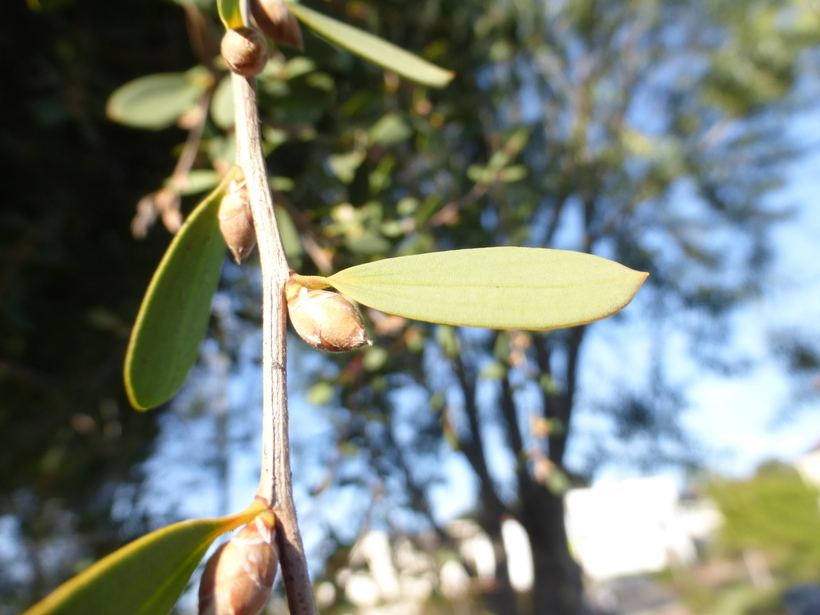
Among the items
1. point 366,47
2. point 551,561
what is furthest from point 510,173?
point 551,561

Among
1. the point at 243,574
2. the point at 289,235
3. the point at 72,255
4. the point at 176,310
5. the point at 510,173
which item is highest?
the point at 72,255

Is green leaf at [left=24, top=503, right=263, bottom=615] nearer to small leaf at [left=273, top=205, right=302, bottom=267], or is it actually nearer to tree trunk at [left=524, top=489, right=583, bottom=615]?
small leaf at [left=273, top=205, right=302, bottom=267]

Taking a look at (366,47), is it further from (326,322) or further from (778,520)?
(778,520)

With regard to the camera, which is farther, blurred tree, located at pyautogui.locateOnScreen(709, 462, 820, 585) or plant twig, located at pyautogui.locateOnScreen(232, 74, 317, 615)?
blurred tree, located at pyautogui.locateOnScreen(709, 462, 820, 585)

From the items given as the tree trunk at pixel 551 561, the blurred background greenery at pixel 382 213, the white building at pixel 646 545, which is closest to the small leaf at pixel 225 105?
the blurred background greenery at pixel 382 213

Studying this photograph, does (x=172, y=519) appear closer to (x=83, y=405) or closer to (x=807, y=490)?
(x=83, y=405)

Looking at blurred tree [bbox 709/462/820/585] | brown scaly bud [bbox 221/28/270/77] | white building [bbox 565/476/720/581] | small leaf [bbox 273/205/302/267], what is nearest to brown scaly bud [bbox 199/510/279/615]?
brown scaly bud [bbox 221/28/270/77]

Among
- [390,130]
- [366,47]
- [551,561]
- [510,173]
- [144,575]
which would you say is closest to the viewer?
[144,575]

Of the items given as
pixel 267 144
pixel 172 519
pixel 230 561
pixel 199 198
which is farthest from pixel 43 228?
pixel 230 561
